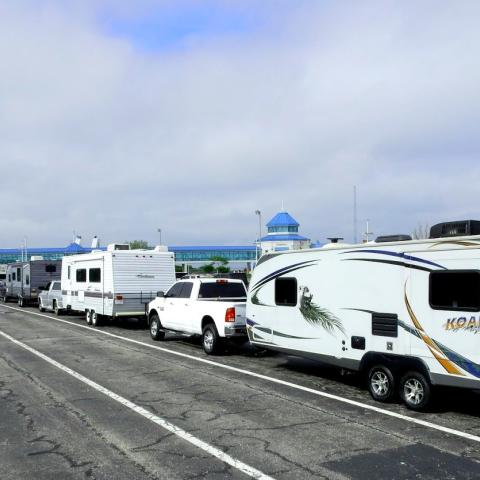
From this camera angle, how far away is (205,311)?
14.8 metres

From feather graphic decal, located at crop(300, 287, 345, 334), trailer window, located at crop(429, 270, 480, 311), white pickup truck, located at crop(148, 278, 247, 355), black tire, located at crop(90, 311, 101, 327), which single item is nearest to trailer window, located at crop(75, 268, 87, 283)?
black tire, located at crop(90, 311, 101, 327)

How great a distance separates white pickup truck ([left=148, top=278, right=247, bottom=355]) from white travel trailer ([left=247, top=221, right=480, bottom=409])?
8.58 feet

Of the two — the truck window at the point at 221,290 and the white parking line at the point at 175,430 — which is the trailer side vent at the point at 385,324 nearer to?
the white parking line at the point at 175,430

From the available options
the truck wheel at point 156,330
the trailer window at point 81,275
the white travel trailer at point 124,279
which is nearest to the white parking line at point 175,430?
the truck wheel at point 156,330

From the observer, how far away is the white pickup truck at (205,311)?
1408 cm

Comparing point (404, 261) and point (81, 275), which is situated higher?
point (404, 261)

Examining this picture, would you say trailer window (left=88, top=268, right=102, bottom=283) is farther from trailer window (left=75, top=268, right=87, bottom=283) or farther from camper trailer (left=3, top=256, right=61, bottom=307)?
camper trailer (left=3, top=256, right=61, bottom=307)

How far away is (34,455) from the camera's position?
6.43m

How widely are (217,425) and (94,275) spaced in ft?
51.7

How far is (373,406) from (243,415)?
2.12 metres

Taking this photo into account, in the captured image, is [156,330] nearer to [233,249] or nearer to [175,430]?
[175,430]

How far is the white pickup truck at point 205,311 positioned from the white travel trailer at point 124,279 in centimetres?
336

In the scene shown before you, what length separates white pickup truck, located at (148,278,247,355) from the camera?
46.2 ft

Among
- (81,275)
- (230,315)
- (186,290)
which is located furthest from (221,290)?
(81,275)
